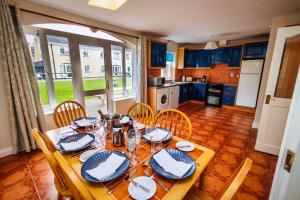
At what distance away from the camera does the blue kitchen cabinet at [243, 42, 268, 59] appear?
3.86m

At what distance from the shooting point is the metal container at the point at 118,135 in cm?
113

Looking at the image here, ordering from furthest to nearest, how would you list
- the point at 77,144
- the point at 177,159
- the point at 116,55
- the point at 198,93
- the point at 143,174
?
the point at 198,93, the point at 116,55, the point at 77,144, the point at 177,159, the point at 143,174

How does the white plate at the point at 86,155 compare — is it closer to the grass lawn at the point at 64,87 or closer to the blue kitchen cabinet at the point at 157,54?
the grass lawn at the point at 64,87

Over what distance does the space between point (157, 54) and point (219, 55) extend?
2402 mm

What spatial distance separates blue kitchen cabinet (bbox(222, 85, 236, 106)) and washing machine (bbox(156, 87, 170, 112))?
2.13 meters

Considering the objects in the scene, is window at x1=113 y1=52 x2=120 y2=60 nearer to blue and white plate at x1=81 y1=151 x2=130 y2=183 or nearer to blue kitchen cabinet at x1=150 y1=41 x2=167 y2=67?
blue kitchen cabinet at x1=150 y1=41 x2=167 y2=67

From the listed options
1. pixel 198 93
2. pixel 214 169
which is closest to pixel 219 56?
pixel 198 93

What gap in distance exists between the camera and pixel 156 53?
4.02 m

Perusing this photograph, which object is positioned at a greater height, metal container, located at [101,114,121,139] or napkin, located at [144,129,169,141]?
metal container, located at [101,114,121,139]

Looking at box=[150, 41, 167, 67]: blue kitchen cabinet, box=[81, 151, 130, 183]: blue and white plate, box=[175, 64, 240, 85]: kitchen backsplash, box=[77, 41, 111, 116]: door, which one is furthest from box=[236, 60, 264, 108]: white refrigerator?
box=[81, 151, 130, 183]: blue and white plate

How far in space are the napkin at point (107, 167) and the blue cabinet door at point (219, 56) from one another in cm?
506

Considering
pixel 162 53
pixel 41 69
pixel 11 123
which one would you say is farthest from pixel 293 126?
pixel 162 53

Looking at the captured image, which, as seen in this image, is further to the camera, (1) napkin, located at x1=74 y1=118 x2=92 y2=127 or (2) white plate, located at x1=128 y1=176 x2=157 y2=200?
(1) napkin, located at x1=74 y1=118 x2=92 y2=127

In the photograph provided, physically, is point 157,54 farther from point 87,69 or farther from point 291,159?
point 291,159
